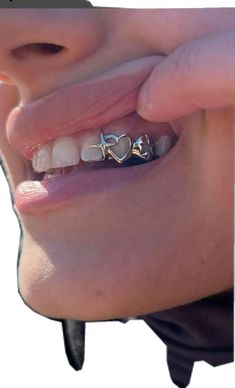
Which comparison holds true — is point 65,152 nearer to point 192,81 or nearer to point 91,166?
point 91,166

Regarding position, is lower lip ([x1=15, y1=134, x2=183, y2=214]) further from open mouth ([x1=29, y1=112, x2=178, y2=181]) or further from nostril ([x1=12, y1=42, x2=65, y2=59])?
nostril ([x1=12, y1=42, x2=65, y2=59])

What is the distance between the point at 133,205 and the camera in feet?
2.49

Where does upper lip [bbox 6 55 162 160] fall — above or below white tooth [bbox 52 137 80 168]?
above

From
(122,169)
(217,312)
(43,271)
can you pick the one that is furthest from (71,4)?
(217,312)

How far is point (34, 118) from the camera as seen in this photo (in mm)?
791

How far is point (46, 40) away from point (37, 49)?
3 cm

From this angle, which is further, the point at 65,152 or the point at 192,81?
the point at 65,152

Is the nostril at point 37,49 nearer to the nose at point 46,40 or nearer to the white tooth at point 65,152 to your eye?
the nose at point 46,40

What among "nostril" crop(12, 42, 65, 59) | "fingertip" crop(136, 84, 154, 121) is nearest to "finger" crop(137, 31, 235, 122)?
"fingertip" crop(136, 84, 154, 121)

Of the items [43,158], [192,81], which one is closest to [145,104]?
[192,81]

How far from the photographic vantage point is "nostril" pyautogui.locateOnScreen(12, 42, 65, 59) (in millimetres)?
745

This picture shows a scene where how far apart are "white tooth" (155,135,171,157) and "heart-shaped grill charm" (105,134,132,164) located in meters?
0.03

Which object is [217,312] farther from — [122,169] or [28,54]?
[28,54]

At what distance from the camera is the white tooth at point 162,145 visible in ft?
2.52
